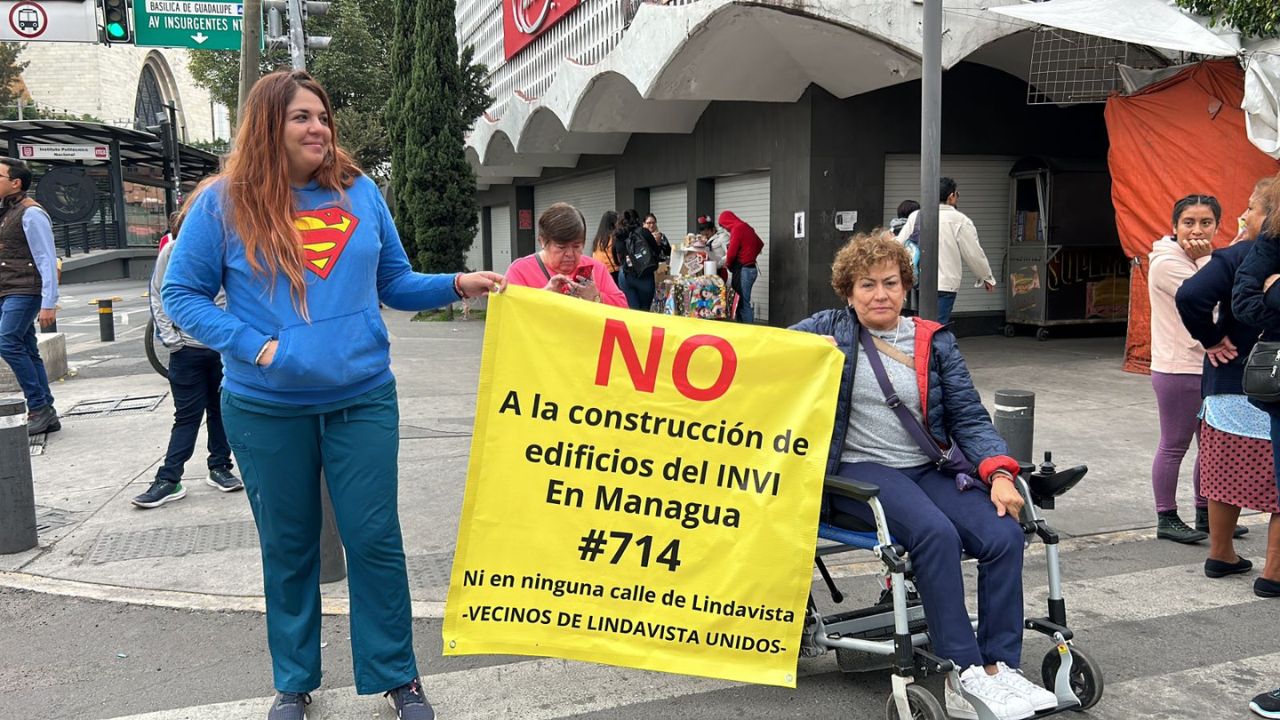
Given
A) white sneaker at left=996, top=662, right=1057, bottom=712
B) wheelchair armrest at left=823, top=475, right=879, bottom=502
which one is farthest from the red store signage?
white sneaker at left=996, top=662, right=1057, bottom=712

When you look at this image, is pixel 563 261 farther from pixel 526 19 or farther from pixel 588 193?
pixel 526 19

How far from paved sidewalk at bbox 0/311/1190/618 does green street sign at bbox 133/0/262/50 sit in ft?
17.1

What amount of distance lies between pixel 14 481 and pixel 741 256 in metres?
9.97

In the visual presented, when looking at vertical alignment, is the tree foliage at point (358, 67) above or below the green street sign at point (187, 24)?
above

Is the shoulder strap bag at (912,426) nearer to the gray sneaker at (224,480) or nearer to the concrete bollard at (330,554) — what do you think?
the concrete bollard at (330,554)

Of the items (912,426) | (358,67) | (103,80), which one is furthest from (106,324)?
(103,80)

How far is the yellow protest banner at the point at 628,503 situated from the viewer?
304 centimetres

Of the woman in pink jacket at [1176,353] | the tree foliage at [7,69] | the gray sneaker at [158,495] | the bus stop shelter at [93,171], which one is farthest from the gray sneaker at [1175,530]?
the tree foliage at [7,69]

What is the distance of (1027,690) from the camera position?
2857 mm

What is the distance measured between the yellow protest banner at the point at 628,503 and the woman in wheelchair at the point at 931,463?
11.9 inches

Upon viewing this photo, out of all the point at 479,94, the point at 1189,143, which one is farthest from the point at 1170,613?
the point at 479,94

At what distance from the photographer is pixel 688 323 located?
3121 millimetres

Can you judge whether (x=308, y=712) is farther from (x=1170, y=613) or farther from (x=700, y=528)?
(x=1170, y=613)

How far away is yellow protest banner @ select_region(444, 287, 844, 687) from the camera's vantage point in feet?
9.98
